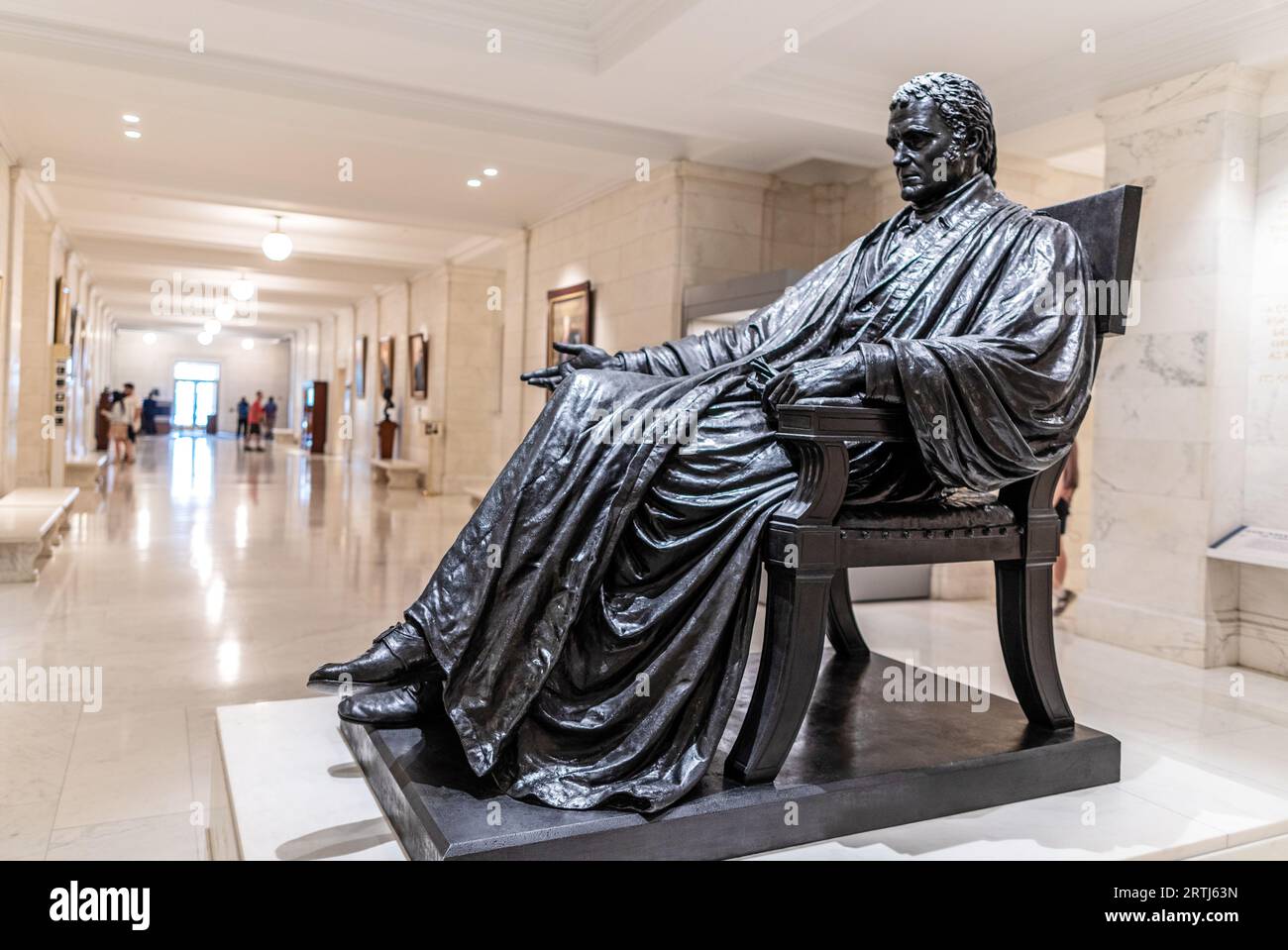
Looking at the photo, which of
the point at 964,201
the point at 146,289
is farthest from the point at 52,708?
the point at 146,289

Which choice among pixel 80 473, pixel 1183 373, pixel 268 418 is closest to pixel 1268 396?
pixel 1183 373

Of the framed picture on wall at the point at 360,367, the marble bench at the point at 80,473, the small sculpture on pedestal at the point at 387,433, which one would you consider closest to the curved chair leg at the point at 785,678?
the marble bench at the point at 80,473

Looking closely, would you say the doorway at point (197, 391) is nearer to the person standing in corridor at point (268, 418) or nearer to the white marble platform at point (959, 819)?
the person standing in corridor at point (268, 418)

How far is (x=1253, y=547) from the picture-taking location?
207 inches

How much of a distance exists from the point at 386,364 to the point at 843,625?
16.1 metres

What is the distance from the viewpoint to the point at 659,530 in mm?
2338

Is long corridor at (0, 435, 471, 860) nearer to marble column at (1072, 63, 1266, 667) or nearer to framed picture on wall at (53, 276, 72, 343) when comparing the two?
framed picture on wall at (53, 276, 72, 343)

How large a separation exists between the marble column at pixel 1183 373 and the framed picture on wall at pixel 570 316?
531 cm

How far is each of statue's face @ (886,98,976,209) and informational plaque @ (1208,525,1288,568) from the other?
3467 mm

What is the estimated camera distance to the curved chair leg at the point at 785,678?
2.19 metres

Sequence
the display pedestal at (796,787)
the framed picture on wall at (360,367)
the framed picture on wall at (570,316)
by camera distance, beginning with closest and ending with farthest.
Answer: the display pedestal at (796,787) < the framed picture on wall at (570,316) < the framed picture on wall at (360,367)

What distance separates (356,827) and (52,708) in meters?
2.42
